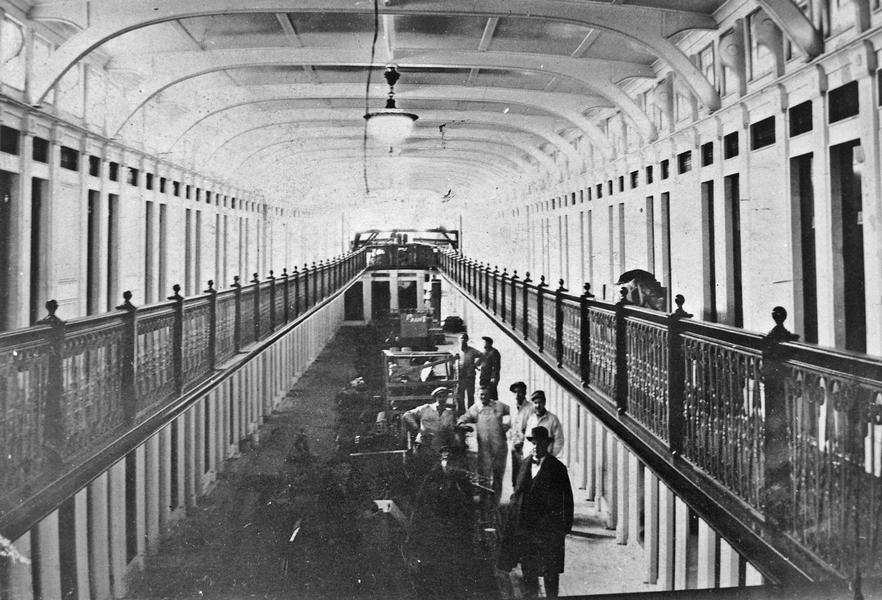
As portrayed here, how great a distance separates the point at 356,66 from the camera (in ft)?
31.8

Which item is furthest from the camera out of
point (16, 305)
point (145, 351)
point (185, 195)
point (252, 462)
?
point (185, 195)

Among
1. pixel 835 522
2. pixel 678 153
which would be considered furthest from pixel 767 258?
pixel 835 522

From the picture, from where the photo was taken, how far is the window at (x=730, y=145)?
7.67 meters

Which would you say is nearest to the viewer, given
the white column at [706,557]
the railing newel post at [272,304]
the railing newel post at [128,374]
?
the white column at [706,557]

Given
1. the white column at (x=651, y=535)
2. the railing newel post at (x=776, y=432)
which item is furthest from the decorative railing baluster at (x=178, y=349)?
the railing newel post at (x=776, y=432)

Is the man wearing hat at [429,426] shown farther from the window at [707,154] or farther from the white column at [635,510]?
the window at [707,154]

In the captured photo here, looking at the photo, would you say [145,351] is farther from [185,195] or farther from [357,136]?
[357,136]

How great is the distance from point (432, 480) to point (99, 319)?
646 centimetres

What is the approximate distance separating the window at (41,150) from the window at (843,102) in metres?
8.37

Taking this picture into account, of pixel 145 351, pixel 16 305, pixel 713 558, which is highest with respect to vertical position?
pixel 16 305

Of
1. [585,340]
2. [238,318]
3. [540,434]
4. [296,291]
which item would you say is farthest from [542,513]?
[296,291]

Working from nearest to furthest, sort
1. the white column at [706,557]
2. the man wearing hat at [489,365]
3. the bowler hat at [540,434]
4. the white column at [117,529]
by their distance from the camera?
1. the white column at [706,557]
2. the white column at [117,529]
3. the bowler hat at [540,434]
4. the man wearing hat at [489,365]

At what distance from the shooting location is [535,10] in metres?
7.45

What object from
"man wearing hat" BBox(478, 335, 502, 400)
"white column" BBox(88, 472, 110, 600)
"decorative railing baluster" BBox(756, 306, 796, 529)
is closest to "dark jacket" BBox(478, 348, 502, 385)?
"man wearing hat" BBox(478, 335, 502, 400)
